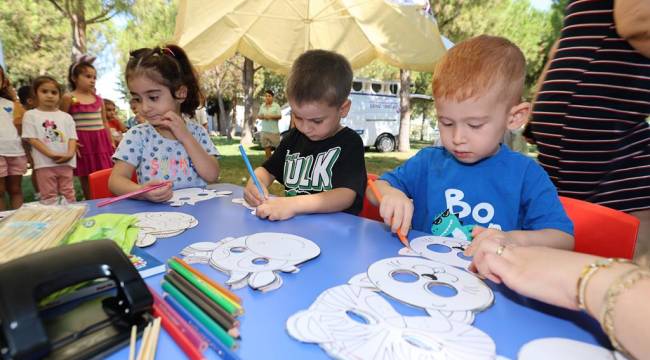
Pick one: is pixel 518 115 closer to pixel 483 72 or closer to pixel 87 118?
pixel 483 72

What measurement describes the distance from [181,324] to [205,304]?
3 centimetres

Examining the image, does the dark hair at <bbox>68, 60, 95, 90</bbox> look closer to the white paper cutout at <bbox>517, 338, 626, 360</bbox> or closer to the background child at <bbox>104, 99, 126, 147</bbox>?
the background child at <bbox>104, 99, 126, 147</bbox>

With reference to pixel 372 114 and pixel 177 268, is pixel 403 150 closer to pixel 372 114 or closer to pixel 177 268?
pixel 372 114

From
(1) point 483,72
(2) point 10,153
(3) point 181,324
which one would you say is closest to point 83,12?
(2) point 10,153

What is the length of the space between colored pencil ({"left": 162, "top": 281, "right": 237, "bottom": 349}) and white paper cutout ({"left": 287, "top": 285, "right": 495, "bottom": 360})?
70 millimetres

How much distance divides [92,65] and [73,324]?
355 centimetres

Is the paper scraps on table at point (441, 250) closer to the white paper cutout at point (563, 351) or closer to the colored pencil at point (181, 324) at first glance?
the white paper cutout at point (563, 351)

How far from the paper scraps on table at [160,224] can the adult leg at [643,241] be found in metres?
1.03

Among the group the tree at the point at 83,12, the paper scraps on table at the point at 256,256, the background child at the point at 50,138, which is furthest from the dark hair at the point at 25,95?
the paper scraps on table at the point at 256,256

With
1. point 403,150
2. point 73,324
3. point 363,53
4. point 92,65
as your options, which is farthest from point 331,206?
point 403,150

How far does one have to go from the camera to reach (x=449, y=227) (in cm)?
91

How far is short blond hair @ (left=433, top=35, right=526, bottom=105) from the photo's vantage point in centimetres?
79

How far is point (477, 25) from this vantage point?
8586 mm

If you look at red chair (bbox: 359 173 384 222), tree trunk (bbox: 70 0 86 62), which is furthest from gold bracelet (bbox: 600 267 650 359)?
tree trunk (bbox: 70 0 86 62)
